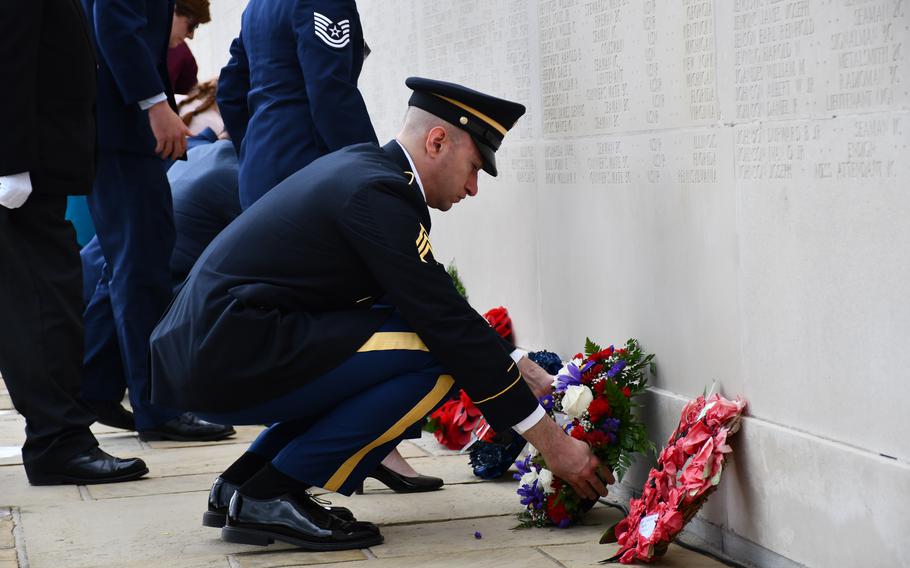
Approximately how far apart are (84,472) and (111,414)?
100 cm

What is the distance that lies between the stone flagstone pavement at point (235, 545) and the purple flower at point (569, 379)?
1.29ft

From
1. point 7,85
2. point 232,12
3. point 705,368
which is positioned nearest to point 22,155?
point 7,85

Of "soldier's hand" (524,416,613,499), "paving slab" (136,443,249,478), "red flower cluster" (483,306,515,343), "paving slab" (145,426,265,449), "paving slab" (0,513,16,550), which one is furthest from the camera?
"paving slab" (145,426,265,449)

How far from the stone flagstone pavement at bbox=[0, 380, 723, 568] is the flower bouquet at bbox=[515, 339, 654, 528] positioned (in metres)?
0.07

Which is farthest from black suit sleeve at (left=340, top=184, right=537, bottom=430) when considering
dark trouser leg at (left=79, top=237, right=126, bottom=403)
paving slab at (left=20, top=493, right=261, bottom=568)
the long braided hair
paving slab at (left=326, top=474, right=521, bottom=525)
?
the long braided hair

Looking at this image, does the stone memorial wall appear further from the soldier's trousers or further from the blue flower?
the soldier's trousers

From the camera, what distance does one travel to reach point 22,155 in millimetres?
4039

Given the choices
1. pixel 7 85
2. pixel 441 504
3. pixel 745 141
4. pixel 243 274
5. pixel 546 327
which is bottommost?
pixel 441 504

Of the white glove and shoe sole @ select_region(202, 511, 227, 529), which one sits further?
the white glove

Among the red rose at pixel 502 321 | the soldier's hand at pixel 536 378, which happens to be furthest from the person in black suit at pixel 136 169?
the soldier's hand at pixel 536 378

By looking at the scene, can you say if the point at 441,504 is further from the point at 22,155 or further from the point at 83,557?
the point at 22,155

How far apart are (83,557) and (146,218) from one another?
69.1 inches

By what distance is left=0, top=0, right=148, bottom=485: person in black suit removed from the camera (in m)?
4.04

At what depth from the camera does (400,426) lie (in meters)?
3.40
